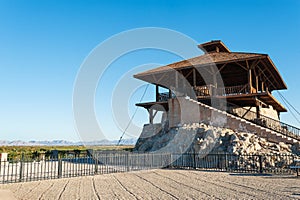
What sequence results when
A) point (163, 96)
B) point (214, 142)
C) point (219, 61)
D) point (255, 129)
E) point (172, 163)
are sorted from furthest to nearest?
point (163, 96) < point (219, 61) < point (255, 129) < point (214, 142) < point (172, 163)

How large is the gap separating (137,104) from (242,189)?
1873 cm

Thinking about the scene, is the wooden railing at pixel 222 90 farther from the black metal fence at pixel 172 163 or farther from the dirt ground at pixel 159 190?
the dirt ground at pixel 159 190

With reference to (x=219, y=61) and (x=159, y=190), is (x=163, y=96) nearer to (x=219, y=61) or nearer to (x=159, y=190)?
(x=219, y=61)

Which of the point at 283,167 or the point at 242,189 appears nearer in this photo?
the point at 242,189

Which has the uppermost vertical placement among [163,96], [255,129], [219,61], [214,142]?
[219,61]

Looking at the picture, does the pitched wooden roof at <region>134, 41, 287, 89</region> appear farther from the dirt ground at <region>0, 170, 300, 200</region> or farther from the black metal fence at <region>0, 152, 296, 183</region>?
the dirt ground at <region>0, 170, 300, 200</region>

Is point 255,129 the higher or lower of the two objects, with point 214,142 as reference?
higher

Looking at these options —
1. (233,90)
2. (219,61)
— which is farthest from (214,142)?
(219,61)

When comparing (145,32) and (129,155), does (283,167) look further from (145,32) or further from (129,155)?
(145,32)

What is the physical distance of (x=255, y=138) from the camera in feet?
57.9

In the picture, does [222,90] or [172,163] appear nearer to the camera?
[172,163]

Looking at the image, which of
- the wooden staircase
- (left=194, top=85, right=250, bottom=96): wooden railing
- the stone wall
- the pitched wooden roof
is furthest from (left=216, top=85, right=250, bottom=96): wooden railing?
the stone wall

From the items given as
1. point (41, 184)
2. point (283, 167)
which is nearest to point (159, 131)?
point (283, 167)

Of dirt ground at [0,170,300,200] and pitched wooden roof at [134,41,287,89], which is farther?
pitched wooden roof at [134,41,287,89]
